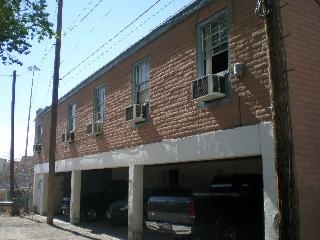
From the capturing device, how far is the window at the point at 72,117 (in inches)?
873

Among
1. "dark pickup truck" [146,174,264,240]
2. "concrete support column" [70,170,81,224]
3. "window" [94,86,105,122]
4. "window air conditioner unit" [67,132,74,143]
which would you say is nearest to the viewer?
"dark pickup truck" [146,174,264,240]

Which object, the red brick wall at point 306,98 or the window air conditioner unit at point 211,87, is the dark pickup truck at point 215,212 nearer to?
the window air conditioner unit at point 211,87

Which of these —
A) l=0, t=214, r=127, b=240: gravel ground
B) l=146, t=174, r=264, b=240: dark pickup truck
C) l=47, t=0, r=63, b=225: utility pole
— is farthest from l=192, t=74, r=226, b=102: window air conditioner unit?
l=47, t=0, r=63, b=225: utility pole

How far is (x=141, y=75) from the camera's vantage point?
51.1 ft

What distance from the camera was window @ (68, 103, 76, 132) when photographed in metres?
22.2

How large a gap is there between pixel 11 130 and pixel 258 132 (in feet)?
88.4

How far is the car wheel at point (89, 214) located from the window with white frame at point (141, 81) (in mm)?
7870

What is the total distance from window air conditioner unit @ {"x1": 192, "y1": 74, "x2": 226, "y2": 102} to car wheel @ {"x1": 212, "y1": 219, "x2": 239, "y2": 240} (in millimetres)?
3030

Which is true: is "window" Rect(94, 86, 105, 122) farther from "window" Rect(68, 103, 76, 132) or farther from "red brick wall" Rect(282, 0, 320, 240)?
"red brick wall" Rect(282, 0, 320, 240)

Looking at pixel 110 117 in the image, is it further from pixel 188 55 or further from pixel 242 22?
pixel 242 22

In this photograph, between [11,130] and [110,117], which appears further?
[11,130]

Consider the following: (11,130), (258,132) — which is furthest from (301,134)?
(11,130)

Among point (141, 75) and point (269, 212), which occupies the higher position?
point (141, 75)

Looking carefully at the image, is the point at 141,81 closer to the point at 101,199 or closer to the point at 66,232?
the point at 66,232
